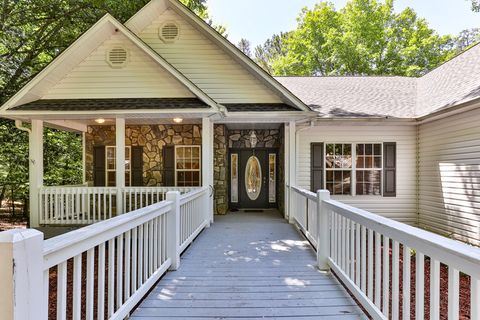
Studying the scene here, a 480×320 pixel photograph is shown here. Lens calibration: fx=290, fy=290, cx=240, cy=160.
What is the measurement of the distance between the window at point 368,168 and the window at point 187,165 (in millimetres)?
4911

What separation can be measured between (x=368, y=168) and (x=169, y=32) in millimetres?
7073

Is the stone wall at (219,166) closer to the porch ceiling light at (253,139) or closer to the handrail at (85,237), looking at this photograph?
the porch ceiling light at (253,139)

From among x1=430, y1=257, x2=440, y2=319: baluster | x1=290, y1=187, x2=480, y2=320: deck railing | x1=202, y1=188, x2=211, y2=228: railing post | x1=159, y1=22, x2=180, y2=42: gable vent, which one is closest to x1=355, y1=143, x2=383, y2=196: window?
x1=290, y1=187, x2=480, y2=320: deck railing

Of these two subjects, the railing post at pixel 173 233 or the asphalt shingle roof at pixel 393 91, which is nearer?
the railing post at pixel 173 233

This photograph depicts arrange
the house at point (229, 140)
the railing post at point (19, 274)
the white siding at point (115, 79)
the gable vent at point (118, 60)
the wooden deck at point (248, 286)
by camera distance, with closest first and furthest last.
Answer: the railing post at point (19, 274) → the wooden deck at point (248, 286) → the house at point (229, 140) → the white siding at point (115, 79) → the gable vent at point (118, 60)

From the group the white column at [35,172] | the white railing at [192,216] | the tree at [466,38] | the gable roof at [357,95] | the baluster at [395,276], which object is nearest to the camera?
the baluster at [395,276]

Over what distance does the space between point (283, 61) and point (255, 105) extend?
1535cm

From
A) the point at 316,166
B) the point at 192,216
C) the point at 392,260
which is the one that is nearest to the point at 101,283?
the point at 392,260

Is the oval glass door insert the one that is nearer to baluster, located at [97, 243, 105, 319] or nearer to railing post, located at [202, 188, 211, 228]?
railing post, located at [202, 188, 211, 228]

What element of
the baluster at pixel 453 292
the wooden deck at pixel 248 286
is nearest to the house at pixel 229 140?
the wooden deck at pixel 248 286

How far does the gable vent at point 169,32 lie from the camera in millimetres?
8219

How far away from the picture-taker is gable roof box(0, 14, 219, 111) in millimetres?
6551

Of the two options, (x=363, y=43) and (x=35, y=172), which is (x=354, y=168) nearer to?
(x=35, y=172)

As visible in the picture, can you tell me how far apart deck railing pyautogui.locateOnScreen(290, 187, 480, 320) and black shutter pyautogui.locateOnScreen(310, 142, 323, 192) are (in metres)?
3.89
